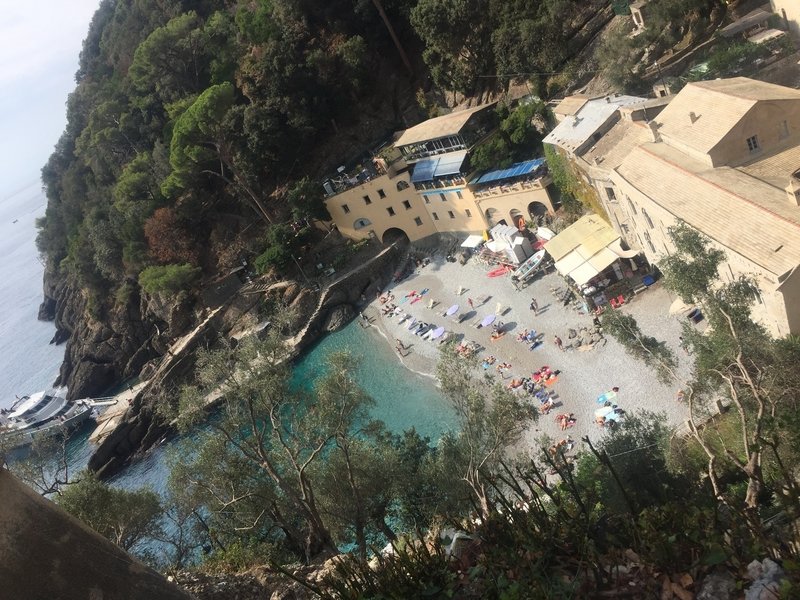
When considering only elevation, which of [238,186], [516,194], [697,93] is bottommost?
[516,194]

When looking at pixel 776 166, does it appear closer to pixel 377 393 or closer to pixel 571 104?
pixel 571 104

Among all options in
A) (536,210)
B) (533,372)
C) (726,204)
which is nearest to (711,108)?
(726,204)

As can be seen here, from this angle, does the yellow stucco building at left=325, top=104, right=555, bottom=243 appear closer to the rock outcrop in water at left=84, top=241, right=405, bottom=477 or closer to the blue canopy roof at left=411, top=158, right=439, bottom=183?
the blue canopy roof at left=411, top=158, right=439, bottom=183

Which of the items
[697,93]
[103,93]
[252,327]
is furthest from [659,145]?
[103,93]

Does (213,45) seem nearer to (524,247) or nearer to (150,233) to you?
(150,233)

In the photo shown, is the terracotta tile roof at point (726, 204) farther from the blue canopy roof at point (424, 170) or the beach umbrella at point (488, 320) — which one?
the blue canopy roof at point (424, 170)
